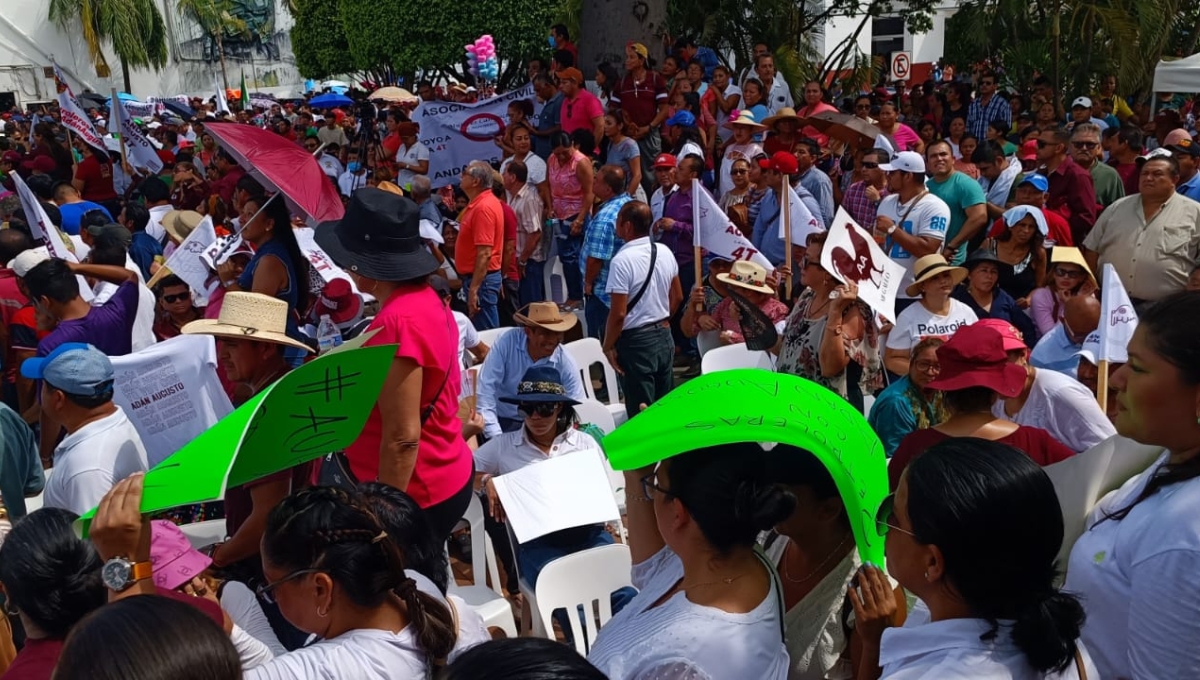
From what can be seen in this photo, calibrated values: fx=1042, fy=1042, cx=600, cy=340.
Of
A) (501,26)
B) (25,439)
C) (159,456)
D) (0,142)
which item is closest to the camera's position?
(159,456)

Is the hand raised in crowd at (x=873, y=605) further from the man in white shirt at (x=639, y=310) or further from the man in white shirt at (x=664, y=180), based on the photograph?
the man in white shirt at (x=664, y=180)

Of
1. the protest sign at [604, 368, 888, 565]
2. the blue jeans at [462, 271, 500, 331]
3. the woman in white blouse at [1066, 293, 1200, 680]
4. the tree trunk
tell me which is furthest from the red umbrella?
the tree trunk

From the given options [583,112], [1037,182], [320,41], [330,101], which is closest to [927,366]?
[1037,182]

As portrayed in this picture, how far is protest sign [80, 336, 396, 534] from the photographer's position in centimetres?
209

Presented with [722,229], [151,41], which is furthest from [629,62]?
[151,41]

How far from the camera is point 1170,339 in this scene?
1993mm

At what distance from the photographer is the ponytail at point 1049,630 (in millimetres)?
1741

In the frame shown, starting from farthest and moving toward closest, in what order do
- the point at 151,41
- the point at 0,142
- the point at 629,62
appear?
the point at 151,41, the point at 0,142, the point at 629,62

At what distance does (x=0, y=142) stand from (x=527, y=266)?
12978 mm

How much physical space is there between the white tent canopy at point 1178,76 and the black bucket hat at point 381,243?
12.0 m

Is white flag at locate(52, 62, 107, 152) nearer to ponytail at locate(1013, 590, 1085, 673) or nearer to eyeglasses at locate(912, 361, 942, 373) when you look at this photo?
eyeglasses at locate(912, 361, 942, 373)

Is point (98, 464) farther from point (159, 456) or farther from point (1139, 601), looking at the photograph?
point (1139, 601)

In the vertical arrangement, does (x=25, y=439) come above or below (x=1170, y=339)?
below

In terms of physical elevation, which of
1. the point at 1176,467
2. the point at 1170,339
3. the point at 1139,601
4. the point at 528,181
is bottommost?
the point at 528,181
